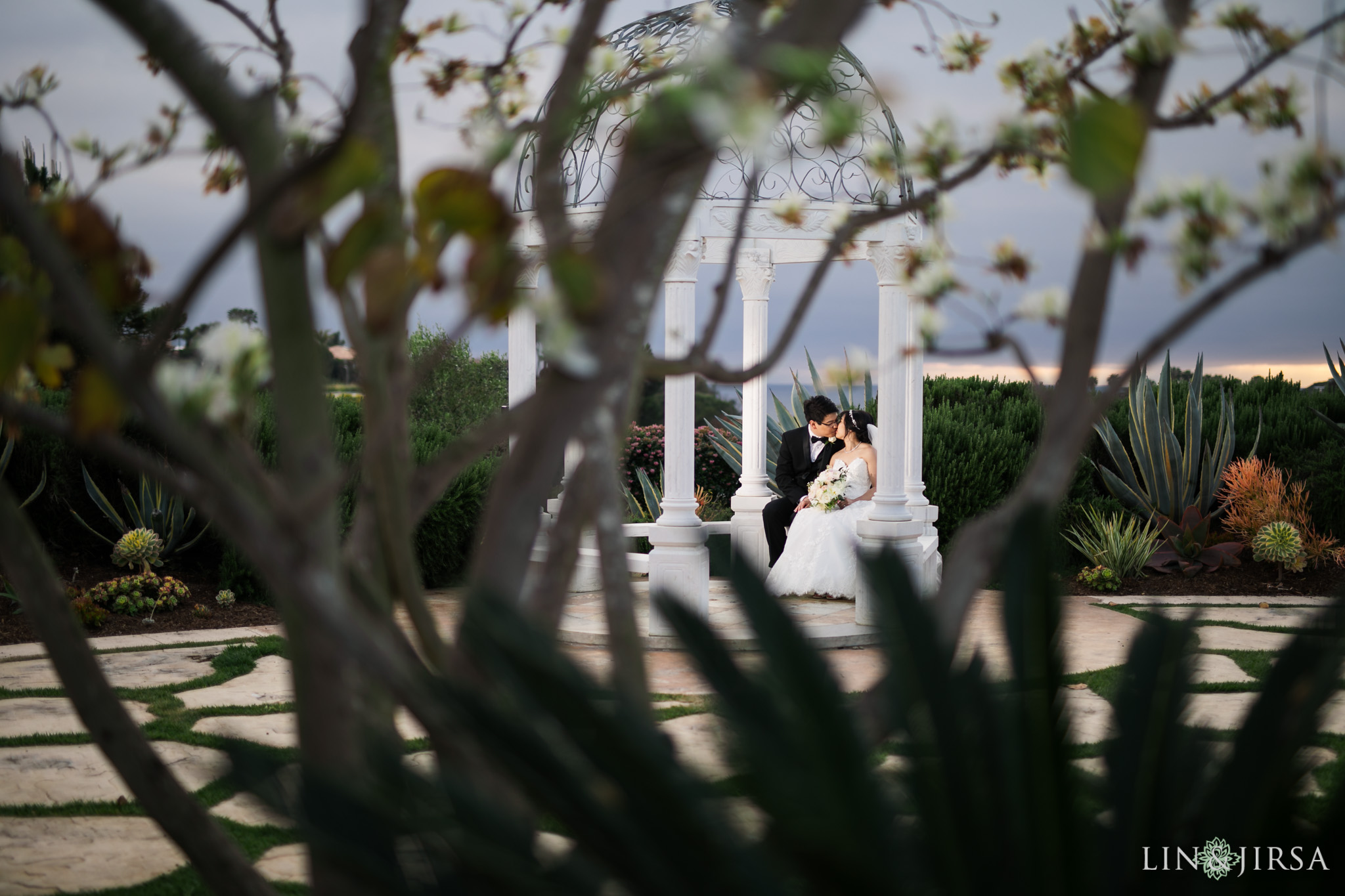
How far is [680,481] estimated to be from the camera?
6746 millimetres

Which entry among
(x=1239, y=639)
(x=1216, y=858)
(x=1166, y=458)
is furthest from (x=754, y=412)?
(x=1216, y=858)

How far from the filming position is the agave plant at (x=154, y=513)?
25.1 feet

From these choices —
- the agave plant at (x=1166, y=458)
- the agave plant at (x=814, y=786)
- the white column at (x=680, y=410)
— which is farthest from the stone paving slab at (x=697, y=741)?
the agave plant at (x=1166, y=458)

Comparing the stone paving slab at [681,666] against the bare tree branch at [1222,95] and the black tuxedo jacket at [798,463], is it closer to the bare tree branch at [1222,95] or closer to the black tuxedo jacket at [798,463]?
the black tuxedo jacket at [798,463]

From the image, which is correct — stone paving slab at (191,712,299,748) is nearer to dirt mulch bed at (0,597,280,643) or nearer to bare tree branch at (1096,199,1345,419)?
dirt mulch bed at (0,597,280,643)

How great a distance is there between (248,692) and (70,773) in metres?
1.19

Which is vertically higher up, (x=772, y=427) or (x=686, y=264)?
(x=686, y=264)

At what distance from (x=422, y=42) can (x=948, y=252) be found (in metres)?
1.16

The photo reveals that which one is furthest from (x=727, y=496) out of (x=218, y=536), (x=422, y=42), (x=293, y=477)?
(x=293, y=477)

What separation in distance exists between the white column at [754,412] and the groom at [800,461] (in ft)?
0.38

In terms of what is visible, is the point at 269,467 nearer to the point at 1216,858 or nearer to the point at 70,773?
the point at 70,773

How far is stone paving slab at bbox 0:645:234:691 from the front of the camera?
5.23m

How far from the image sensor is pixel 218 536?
7.94 metres

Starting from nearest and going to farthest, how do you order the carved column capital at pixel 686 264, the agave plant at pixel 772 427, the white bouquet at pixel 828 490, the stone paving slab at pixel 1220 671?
the stone paving slab at pixel 1220 671 → the carved column capital at pixel 686 264 → the white bouquet at pixel 828 490 → the agave plant at pixel 772 427
